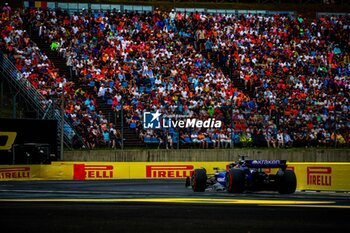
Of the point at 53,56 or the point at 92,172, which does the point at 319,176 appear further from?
the point at 53,56

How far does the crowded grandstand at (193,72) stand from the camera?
96.3ft

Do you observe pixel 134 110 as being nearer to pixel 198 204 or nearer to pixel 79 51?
pixel 79 51

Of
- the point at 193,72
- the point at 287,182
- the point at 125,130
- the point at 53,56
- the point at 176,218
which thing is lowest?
the point at 176,218

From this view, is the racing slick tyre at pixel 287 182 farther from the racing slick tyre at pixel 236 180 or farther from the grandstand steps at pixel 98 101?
the grandstand steps at pixel 98 101

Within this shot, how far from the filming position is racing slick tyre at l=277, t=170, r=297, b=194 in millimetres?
18547

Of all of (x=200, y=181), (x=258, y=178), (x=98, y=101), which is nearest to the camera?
(x=258, y=178)

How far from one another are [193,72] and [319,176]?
1562 cm

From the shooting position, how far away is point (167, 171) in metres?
29.9

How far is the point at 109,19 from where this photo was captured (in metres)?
38.8

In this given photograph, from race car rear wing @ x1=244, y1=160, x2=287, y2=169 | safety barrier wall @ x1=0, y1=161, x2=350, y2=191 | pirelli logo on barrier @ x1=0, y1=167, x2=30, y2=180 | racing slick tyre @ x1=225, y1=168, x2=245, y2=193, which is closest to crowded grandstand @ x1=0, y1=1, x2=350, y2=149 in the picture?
safety barrier wall @ x1=0, y1=161, x2=350, y2=191

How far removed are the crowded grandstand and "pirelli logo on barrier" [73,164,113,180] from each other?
0.94 m

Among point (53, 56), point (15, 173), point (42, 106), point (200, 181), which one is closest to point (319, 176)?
point (200, 181)

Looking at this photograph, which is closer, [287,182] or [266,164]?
[266,164]

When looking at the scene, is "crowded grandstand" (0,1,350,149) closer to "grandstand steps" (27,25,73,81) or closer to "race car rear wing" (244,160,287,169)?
"grandstand steps" (27,25,73,81)
